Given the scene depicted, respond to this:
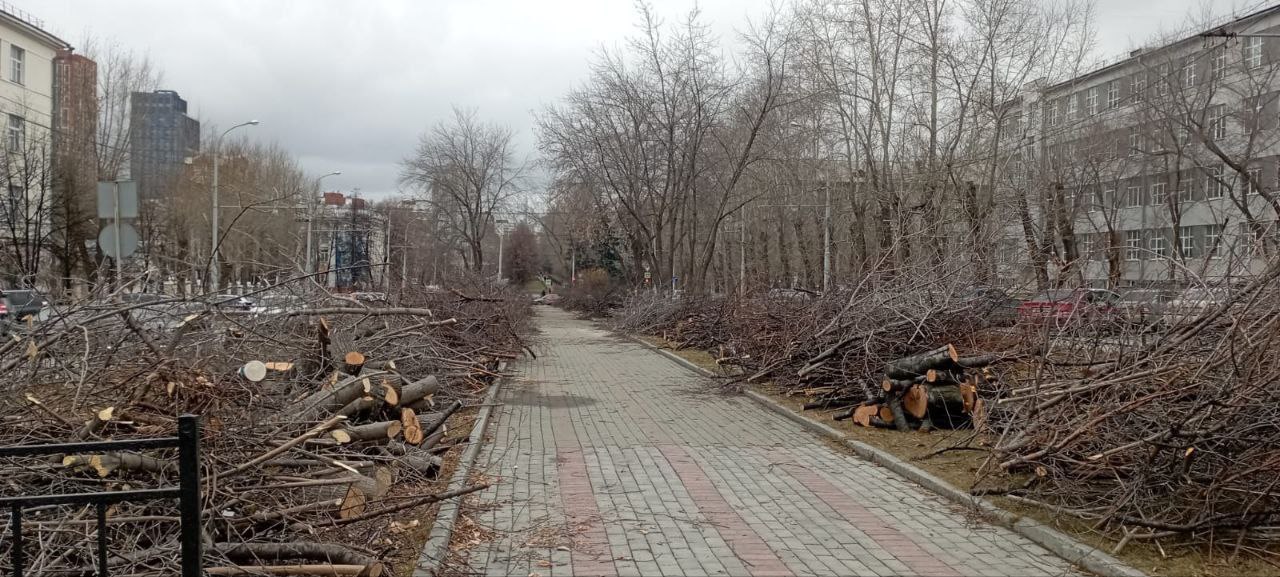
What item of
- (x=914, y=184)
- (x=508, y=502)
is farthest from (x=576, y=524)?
(x=914, y=184)

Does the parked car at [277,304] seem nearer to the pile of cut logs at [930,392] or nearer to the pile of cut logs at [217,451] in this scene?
the pile of cut logs at [217,451]

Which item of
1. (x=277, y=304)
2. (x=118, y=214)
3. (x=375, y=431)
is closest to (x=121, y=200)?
(x=118, y=214)

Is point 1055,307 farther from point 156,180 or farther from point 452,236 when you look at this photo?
point 452,236

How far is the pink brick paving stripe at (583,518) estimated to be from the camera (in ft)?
17.0

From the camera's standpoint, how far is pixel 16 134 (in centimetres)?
3150

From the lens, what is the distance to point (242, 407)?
580 centimetres

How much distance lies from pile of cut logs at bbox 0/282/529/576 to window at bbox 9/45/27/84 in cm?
3787

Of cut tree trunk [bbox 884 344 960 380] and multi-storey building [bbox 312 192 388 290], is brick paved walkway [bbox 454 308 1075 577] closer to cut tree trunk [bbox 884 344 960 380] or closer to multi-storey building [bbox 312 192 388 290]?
cut tree trunk [bbox 884 344 960 380]

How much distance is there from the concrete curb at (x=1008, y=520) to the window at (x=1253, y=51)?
28.0 metres

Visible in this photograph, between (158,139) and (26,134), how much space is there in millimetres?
7897

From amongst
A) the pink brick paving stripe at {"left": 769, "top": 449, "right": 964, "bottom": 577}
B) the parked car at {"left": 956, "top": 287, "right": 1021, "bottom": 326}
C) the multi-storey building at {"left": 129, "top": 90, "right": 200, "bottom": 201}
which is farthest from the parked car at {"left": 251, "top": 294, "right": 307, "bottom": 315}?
the multi-storey building at {"left": 129, "top": 90, "right": 200, "bottom": 201}

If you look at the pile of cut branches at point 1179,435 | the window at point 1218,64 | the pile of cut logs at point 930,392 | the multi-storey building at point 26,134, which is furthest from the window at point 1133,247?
the multi-storey building at point 26,134

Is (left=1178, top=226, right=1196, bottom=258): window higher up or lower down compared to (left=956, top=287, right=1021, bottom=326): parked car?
higher up

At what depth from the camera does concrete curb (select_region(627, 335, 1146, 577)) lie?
5.09 meters
